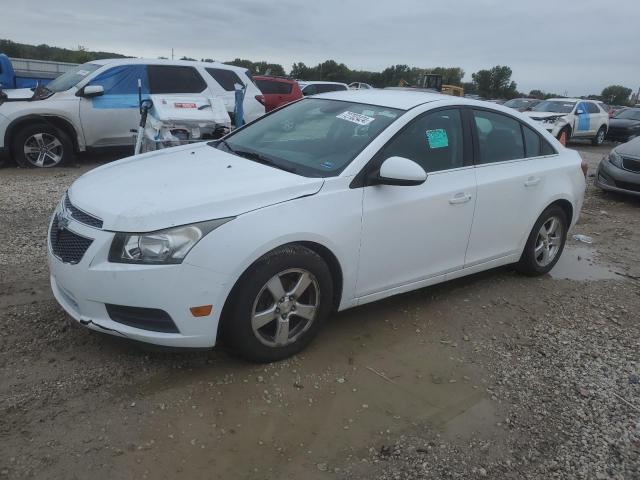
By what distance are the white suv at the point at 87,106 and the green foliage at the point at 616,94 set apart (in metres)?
78.9

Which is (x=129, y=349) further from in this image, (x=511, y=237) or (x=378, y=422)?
(x=511, y=237)

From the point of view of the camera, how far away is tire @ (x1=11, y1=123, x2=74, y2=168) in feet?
26.5

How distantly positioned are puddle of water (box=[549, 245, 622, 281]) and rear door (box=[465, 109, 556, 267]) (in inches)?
42.0

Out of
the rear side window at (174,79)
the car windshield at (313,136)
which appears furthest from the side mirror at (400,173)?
the rear side window at (174,79)

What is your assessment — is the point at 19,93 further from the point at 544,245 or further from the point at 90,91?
the point at 544,245

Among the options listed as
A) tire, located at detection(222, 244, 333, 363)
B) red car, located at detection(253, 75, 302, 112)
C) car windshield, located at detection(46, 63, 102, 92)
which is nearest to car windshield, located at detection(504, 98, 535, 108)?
red car, located at detection(253, 75, 302, 112)

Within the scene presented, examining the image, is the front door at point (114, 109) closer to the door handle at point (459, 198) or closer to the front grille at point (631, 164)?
the door handle at point (459, 198)

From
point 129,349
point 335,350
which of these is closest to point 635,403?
point 335,350

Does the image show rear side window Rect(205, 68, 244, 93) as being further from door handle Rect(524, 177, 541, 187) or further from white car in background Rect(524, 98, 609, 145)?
white car in background Rect(524, 98, 609, 145)

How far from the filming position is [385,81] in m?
64.6

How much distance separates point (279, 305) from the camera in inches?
121

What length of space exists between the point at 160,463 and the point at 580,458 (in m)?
2.04

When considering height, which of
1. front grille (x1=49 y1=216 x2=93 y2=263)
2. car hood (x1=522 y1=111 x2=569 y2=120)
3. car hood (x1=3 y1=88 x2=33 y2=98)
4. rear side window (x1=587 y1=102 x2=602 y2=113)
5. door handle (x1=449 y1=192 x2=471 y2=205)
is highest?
rear side window (x1=587 y1=102 x2=602 y2=113)

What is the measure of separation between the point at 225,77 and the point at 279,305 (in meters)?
7.18
